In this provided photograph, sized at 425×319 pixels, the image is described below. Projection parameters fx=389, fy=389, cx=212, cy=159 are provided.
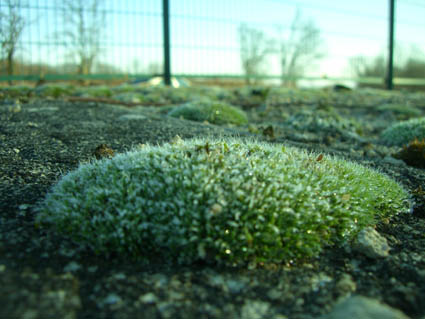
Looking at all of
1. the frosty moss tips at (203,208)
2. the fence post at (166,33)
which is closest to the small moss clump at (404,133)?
the frosty moss tips at (203,208)

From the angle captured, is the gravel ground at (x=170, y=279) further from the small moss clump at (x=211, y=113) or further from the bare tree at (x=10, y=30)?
the bare tree at (x=10, y=30)

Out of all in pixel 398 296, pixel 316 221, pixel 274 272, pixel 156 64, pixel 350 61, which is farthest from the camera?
pixel 350 61

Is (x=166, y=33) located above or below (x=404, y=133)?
above

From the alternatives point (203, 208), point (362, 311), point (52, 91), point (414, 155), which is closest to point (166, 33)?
point (52, 91)

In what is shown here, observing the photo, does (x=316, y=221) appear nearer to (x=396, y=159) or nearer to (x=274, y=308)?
(x=274, y=308)

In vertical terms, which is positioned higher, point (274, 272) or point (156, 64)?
point (156, 64)

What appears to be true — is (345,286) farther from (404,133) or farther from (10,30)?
(10,30)

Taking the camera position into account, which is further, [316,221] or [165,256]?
[316,221]

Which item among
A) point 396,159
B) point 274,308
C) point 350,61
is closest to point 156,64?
point 396,159
